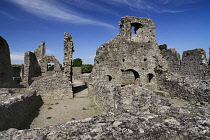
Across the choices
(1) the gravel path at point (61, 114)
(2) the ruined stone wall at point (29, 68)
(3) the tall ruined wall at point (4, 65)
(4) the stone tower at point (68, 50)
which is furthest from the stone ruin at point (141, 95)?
(2) the ruined stone wall at point (29, 68)

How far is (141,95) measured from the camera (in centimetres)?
571

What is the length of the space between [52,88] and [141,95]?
8054mm

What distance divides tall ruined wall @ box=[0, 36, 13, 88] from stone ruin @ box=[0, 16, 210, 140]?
7.79 metres

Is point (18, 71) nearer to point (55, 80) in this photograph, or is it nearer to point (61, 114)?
point (55, 80)

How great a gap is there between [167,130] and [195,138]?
1.46 feet

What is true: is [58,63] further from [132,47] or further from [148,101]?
[148,101]

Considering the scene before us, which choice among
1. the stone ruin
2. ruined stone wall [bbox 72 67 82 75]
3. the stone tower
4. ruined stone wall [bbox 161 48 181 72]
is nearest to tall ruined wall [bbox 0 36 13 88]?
the stone ruin

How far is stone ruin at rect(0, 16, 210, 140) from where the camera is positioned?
2373mm

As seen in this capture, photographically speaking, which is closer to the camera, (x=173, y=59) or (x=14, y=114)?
(x=14, y=114)

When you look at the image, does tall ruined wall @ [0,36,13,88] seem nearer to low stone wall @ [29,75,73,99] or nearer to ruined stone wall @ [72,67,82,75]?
low stone wall @ [29,75,73,99]

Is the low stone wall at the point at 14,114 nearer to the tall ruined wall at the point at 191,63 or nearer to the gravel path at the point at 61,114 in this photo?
the gravel path at the point at 61,114

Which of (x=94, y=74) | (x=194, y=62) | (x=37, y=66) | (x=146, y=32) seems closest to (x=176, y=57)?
(x=194, y=62)

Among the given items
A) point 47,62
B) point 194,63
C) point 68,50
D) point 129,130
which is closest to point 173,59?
point 194,63

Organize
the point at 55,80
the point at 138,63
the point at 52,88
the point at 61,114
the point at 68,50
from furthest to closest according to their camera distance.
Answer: the point at 68,50 < the point at 138,63 < the point at 55,80 < the point at 52,88 < the point at 61,114
